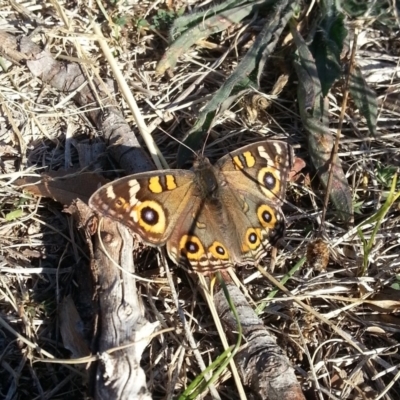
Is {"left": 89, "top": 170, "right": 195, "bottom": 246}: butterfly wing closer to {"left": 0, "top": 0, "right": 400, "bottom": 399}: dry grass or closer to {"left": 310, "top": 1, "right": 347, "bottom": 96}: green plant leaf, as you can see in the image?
{"left": 0, "top": 0, "right": 400, "bottom": 399}: dry grass

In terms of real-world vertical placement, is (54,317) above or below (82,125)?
below

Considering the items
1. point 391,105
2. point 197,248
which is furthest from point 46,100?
point 391,105

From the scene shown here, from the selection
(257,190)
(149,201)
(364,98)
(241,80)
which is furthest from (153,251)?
(364,98)

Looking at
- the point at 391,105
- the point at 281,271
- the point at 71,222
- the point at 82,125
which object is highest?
the point at 82,125

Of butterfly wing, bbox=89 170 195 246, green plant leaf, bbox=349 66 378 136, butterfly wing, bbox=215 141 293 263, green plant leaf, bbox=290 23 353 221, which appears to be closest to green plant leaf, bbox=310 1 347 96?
green plant leaf, bbox=290 23 353 221

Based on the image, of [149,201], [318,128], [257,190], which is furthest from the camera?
[318,128]

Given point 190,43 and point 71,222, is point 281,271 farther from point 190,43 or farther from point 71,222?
point 190,43

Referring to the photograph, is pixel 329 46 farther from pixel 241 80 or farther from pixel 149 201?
pixel 149 201
